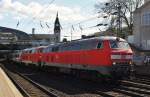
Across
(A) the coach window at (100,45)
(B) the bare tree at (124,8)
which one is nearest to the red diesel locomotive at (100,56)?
(A) the coach window at (100,45)

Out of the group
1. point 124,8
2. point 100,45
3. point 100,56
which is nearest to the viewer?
point 100,56

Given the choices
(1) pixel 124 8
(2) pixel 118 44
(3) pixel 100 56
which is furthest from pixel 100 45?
(1) pixel 124 8

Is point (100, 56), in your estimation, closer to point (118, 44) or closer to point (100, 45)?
point (100, 45)

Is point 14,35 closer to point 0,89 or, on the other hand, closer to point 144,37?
point 144,37

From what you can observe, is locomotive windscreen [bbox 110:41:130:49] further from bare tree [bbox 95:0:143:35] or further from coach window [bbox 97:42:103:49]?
bare tree [bbox 95:0:143:35]

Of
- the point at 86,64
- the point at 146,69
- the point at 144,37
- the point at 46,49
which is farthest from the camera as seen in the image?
the point at 144,37

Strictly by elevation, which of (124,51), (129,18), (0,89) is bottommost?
(0,89)

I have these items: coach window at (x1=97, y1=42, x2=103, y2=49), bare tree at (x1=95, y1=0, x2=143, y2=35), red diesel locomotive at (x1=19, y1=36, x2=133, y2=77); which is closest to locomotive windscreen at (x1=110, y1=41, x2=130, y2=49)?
red diesel locomotive at (x1=19, y1=36, x2=133, y2=77)

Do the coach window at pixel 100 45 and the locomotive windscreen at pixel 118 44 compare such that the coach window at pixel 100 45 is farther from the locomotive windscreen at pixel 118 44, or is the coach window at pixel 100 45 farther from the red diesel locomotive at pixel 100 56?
the locomotive windscreen at pixel 118 44

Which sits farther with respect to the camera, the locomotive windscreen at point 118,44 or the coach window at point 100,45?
the coach window at point 100,45

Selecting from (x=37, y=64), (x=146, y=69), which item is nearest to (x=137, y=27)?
(x=37, y=64)

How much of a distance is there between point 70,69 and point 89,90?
926cm

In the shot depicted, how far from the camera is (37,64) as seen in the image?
4709cm

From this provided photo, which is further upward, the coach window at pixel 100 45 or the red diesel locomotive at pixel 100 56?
the coach window at pixel 100 45
